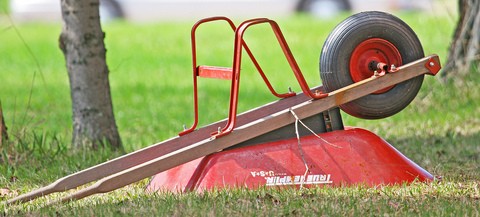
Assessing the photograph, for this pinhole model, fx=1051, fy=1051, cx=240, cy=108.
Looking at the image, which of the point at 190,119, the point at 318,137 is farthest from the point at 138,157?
the point at 190,119

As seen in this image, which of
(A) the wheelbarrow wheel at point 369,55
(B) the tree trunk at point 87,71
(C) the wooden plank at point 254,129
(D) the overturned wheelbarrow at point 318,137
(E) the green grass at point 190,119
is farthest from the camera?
(B) the tree trunk at point 87,71

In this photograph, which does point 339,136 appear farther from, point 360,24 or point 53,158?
point 53,158

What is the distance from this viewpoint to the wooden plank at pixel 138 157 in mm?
5727

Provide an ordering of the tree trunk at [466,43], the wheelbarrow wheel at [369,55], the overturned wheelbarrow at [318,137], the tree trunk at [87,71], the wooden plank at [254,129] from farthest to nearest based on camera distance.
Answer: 1. the tree trunk at [466,43]
2. the tree trunk at [87,71]
3. the wheelbarrow wheel at [369,55]
4. the overturned wheelbarrow at [318,137]
5. the wooden plank at [254,129]

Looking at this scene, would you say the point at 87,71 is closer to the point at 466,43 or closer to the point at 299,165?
the point at 299,165

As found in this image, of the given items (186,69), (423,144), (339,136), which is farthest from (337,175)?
(186,69)

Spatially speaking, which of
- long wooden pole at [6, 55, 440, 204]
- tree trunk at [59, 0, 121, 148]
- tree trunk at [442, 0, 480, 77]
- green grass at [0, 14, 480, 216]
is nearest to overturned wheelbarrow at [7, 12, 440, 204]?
long wooden pole at [6, 55, 440, 204]

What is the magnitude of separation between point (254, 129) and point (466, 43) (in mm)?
4846

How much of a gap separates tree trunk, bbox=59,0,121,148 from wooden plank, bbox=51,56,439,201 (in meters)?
1.92

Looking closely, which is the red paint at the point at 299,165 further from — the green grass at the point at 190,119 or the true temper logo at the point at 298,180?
the green grass at the point at 190,119

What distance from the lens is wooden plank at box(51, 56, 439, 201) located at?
570cm

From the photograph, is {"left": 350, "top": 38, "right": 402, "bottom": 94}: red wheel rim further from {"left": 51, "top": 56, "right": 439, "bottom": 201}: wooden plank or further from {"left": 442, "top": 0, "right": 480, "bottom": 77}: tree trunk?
{"left": 442, "top": 0, "right": 480, "bottom": 77}: tree trunk

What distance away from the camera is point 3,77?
1435 cm

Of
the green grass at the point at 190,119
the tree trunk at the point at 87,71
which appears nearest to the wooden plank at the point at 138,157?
the green grass at the point at 190,119
